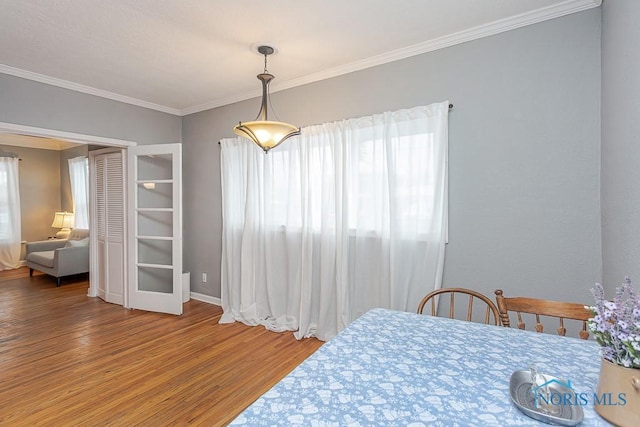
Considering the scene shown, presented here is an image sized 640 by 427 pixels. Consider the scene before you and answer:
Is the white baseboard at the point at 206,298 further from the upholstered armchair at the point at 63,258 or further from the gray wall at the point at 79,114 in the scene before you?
the upholstered armchair at the point at 63,258

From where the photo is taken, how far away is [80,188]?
654 centimetres

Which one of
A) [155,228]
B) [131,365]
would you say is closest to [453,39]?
[131,365]

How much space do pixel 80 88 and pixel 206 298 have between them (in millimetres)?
2824

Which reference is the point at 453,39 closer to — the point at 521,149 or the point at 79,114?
the point at 521,149

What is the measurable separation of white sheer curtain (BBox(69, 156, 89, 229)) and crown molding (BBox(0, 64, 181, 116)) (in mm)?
3522

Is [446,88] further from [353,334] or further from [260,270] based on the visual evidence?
[260,270]

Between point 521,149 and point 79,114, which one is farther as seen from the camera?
point 79,114

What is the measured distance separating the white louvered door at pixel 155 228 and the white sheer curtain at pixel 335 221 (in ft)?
1.84

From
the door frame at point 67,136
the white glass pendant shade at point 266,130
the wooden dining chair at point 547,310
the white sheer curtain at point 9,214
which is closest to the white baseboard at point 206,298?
the door frame at point 67,136

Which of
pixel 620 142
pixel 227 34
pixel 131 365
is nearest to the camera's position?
pixel 620 142

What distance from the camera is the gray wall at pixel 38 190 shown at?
21.3 feet

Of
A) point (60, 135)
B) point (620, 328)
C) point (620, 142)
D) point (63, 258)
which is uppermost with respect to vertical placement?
point (60, 135)

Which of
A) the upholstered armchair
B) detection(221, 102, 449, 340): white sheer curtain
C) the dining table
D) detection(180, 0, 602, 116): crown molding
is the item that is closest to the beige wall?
the upholstered armchair

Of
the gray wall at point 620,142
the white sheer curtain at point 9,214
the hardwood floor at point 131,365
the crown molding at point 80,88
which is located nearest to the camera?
the gray wall at point 620,142
